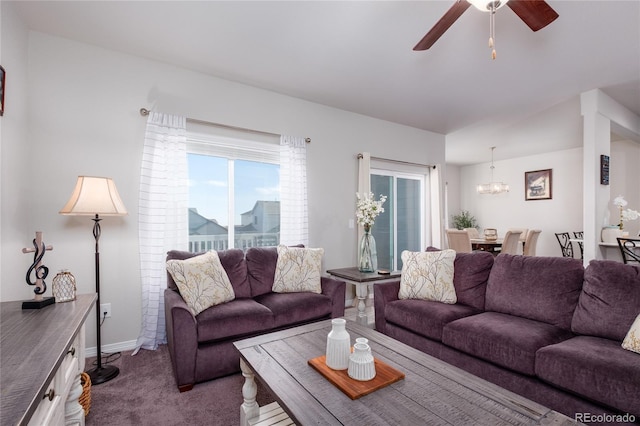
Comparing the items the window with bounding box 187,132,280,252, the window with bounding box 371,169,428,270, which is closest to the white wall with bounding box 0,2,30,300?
the window with bounding box 187,132,280,252

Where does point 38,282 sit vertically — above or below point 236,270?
above

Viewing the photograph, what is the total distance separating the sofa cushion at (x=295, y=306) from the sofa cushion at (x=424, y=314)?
0.59 meters

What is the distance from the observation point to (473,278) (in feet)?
8.77

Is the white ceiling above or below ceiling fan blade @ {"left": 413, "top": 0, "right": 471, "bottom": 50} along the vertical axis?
above

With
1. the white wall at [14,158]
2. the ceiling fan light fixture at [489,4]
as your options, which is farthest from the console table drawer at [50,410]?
the ceiling fan light fixture at [489,4]

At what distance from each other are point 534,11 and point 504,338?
1.99 metres

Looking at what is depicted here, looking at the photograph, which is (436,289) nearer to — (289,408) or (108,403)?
(289,408)

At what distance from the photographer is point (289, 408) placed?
1.17 meters

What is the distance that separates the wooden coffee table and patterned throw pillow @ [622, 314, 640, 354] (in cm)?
96

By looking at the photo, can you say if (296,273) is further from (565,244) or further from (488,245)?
(565,244)

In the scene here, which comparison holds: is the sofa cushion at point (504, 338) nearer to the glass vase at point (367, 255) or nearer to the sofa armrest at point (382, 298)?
the sofa armrest at point (382, 298)

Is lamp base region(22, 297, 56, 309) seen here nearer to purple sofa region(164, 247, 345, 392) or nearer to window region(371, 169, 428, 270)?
purple sofa region(164, 247, 345, 392)

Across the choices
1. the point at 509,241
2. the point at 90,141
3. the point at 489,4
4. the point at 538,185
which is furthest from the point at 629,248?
the point at 90,141

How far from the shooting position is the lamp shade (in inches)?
88.4
